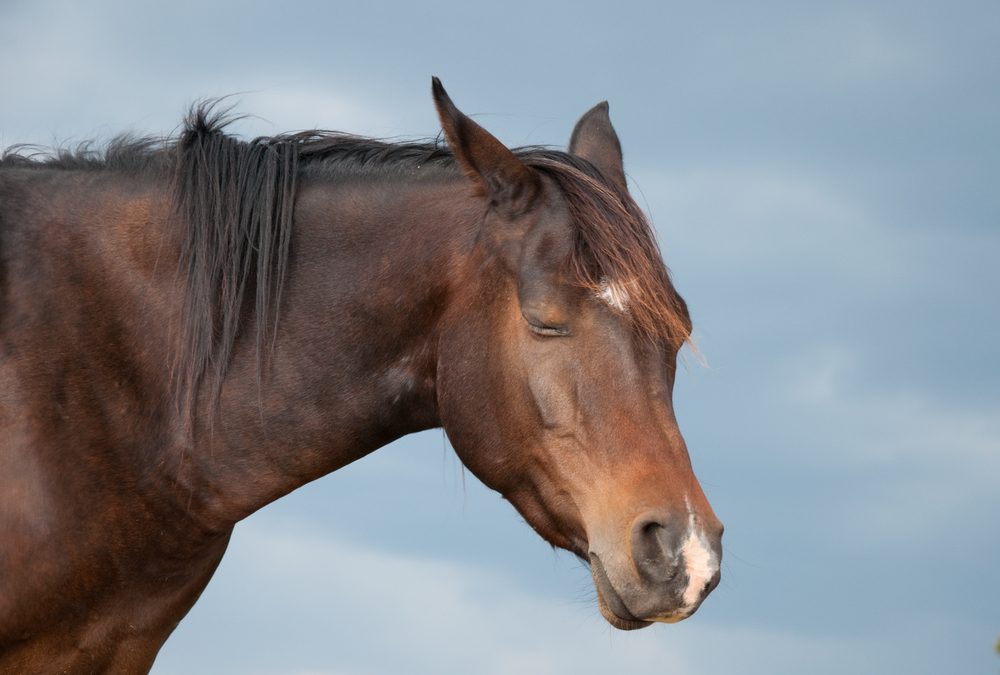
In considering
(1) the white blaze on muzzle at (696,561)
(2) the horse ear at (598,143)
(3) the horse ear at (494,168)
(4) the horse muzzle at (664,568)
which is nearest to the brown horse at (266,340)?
(3) the horse ear at (494,168)

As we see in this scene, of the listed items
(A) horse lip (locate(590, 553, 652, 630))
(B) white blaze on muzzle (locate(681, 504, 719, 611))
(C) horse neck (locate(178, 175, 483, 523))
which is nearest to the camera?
(B) white blaze on muzzle (locate(681, 504, 719, 611))

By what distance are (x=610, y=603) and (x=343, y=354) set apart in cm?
165

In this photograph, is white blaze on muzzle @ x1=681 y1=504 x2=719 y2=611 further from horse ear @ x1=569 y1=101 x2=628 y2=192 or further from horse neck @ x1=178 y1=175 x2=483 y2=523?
horse ear @ x1=569 y1=101 x2=628 y2=192

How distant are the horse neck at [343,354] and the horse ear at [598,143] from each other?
1004mm

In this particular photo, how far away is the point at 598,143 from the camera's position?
6.68 metres

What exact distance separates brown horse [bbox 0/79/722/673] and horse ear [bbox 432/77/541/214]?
0.03ft

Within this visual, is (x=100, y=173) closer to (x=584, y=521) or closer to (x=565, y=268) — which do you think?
(x=565, y=268)

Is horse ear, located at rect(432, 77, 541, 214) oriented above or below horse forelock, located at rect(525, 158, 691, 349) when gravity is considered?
above

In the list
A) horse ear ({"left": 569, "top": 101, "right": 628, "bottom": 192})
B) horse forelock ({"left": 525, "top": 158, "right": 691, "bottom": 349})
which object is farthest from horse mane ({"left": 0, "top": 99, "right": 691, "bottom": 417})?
horse ear ({"left": 569, "top": 101, "right": 628, "bottom": 192})

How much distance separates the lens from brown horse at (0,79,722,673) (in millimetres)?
5352

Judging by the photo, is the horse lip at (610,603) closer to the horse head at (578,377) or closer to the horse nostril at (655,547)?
the horse head at (578,377)

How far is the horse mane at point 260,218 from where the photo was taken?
5355mm

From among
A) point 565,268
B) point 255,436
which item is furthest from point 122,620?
point 565,268

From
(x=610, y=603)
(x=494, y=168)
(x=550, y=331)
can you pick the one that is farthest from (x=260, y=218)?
(x=610, y=603)
